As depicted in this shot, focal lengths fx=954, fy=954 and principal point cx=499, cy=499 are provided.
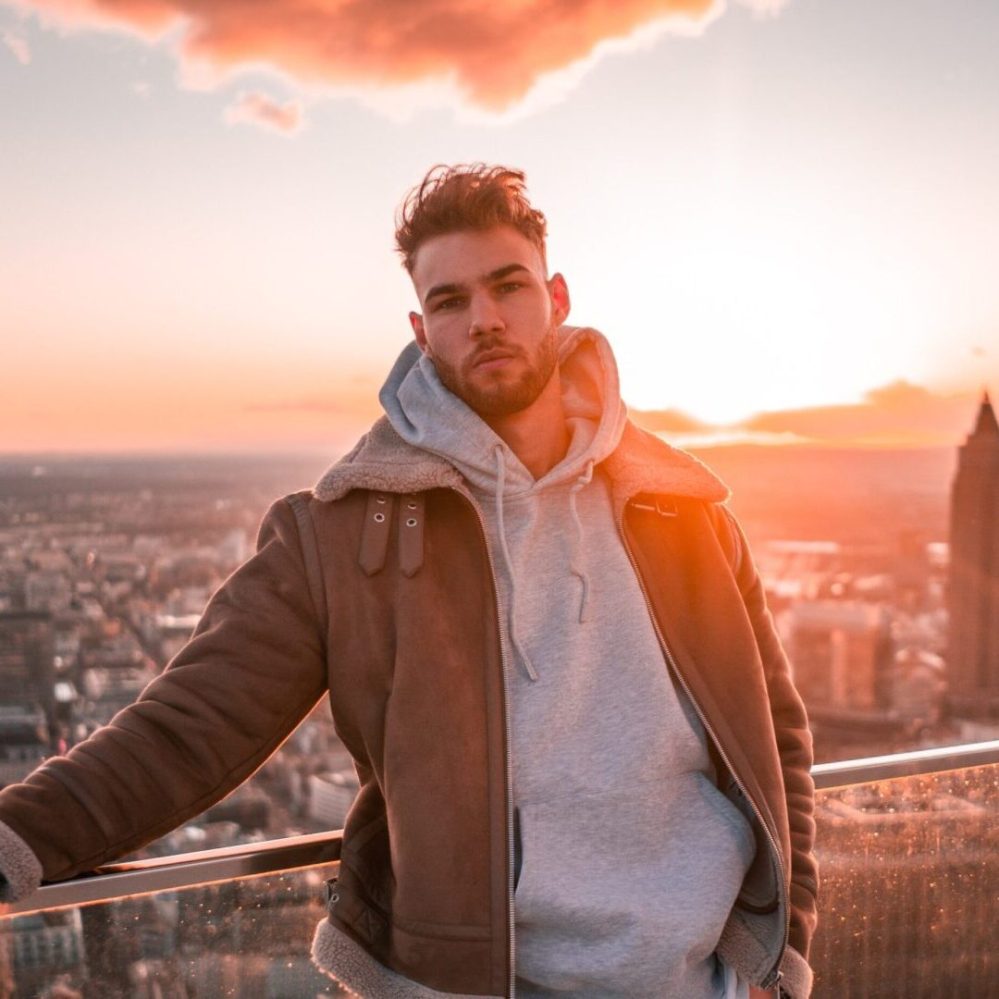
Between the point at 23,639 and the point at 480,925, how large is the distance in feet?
30.8

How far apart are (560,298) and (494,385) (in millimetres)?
322

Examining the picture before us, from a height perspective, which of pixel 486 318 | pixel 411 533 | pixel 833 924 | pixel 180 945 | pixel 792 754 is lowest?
pixel 833 924

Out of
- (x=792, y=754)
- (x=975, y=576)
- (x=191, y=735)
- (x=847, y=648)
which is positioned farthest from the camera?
(x=975, y=576)

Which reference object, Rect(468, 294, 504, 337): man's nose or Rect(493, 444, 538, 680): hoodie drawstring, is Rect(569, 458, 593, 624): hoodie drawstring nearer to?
Rect(493, 444, 538, 680): hoodie drawstring

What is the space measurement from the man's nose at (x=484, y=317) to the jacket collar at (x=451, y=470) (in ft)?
0.74

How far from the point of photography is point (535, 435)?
1.69m

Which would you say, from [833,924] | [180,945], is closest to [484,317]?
[180,945]

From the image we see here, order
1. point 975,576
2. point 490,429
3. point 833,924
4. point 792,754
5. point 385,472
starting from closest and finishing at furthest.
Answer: point 385,472 → point 490,429 → point 792,754 → point 833,924 → point 975,576

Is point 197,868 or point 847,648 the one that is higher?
point 197,868

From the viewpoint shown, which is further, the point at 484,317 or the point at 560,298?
the point at 560,298

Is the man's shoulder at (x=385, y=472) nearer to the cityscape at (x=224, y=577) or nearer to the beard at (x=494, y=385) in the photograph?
the beard at (x=494, y=385)

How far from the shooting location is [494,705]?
142cm

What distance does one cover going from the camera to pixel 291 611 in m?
1.45

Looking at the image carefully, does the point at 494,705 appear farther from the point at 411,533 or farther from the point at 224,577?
the point at 224,577
